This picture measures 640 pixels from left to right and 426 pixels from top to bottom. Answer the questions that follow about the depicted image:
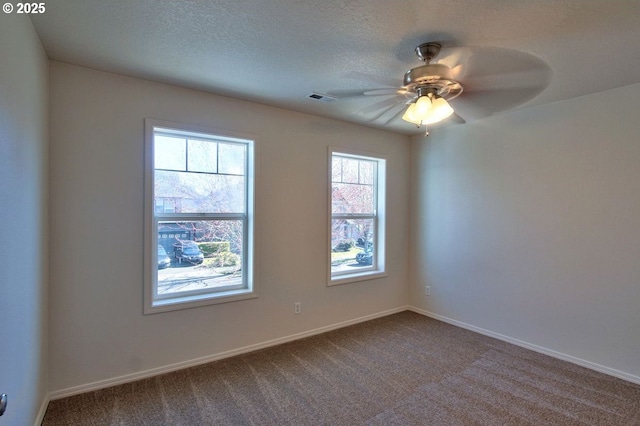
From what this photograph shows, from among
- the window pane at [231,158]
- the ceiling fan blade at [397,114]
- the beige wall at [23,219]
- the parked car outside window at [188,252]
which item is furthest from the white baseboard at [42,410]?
the ceiling fan blade at [397,114]

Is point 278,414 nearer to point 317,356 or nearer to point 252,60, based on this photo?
point 317,356

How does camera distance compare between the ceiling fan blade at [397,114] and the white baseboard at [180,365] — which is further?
the ceiling fan blade at [397,114]

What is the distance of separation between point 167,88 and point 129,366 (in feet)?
7.75

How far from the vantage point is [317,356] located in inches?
124

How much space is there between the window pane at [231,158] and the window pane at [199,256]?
0.52 meters

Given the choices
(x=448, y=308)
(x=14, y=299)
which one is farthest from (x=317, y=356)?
(x=14, y=299)

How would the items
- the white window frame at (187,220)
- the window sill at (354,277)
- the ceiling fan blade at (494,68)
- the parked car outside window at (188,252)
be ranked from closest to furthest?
the ceiling fan blade at (494,68), the white window frame at (187,220), the parked car outside window at (188,252), the window sill at (354,277)

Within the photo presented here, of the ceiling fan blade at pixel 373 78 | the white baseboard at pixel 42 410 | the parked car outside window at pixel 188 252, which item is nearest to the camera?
the white baseboard at pixel 42 410

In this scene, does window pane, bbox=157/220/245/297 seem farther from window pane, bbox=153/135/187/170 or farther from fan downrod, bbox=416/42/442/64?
fan downrod, bbox=416/42/442/64

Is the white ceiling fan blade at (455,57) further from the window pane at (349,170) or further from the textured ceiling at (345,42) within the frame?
the window pane at (349,170)

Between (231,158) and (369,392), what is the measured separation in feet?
8.05

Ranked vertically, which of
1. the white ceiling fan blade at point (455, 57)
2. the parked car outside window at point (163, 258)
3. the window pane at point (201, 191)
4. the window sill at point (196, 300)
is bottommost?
the window sill at point (196, 300)

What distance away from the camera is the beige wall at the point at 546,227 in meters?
2.79

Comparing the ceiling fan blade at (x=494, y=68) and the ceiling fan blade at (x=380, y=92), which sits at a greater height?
the ceiling fan blade at (x=494, y=68)
